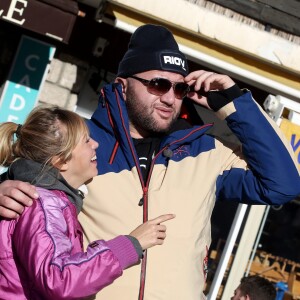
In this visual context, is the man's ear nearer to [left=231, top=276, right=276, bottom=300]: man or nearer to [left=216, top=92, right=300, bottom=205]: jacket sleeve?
[left=216, top=92, right=300, bottom=205]: jacket sleeve

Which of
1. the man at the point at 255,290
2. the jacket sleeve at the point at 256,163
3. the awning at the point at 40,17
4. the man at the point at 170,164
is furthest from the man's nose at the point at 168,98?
the awning at the point at 40,17

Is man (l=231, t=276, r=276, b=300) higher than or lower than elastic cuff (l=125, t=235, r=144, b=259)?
lower

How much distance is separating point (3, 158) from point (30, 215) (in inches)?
15.2

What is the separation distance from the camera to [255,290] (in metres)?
4.17

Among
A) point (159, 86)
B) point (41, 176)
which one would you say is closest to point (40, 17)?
point (159, 86)

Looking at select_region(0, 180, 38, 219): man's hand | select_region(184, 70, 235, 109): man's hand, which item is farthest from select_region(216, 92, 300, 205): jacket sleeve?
select_region(0, 180, 38, 219): man's hand

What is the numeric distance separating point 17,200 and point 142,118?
860 millimetres

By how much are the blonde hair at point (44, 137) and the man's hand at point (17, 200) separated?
16 cm

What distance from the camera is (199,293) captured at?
8.63 feet

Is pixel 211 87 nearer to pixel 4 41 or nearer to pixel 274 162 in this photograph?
pixel 274 162

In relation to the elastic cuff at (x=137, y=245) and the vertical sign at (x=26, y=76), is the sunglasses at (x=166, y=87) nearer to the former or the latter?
the elastic cuff at (x=137, y=245)

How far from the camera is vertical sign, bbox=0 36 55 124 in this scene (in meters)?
5.88

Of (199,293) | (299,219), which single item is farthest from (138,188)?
(299,219)

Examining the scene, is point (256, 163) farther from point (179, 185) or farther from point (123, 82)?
point (123, 82)
